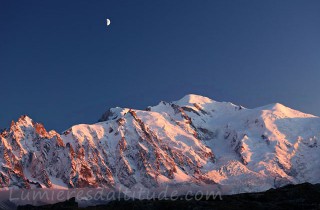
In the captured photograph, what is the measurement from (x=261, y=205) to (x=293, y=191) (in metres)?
13.1

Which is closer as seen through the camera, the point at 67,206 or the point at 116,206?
the point at 116,206

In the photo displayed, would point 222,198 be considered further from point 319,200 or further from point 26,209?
point 26,209

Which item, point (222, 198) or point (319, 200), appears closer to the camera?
point (319, 200)

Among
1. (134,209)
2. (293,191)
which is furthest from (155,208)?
(293,191)

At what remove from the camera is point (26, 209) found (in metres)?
111

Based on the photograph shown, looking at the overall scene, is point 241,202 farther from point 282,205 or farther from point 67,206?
point 67,206

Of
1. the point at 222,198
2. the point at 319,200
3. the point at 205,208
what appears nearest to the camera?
the point at 205,208

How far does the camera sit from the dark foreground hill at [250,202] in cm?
9438

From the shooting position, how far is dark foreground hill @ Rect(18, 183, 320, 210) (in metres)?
94.4

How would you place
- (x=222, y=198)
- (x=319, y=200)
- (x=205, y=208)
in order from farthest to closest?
1. (x=222, y=198)
2. (x=319, y=200)
3. (x=205, y=208)

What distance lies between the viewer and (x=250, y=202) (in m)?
99.7

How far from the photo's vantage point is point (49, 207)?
106 m

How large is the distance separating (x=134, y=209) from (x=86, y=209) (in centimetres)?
1018

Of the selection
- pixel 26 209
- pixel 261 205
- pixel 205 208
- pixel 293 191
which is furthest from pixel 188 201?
pixel 26 209
